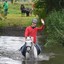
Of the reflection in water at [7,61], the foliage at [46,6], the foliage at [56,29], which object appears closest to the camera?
the reflection in water at [7,61]

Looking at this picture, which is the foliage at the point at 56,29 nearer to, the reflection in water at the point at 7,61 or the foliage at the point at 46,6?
the foliage at the point at 46,6

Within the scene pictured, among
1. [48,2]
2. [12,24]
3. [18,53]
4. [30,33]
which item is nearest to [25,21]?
[12,24]

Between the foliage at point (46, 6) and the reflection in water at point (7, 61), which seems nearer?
the reflection in water at point (7, 61)

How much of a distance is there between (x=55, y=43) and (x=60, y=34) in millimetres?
894

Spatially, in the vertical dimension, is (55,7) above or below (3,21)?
above

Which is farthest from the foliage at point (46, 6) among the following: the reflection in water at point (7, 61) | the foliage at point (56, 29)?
the reflection in water at point (7, 61)

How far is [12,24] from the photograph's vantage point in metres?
38.8

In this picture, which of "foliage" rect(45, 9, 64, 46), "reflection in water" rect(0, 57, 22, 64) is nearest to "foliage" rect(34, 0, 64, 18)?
"foliage" rect(45, 9, 64, 46)

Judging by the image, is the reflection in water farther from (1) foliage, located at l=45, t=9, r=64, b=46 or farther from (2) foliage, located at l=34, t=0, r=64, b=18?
(2) foliage, located at l=34, t=0, r=64, b=18

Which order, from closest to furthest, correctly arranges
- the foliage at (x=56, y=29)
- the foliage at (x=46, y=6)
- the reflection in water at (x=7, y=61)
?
the reflection in water at (x=7, y=61) < the foliage at (x=56, y=29) < the foliage at (x=46, y=6)

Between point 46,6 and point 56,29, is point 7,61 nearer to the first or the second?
point 56,29

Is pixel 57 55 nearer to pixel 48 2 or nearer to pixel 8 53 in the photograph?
pixel 8 53


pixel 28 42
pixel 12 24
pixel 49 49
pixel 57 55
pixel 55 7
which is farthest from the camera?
pixel 12 24

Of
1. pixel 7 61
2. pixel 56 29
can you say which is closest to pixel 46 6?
pixel 56 29
